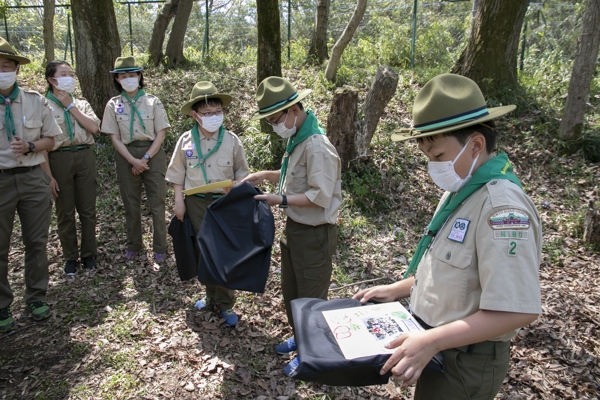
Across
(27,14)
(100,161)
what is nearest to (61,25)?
(27,14)

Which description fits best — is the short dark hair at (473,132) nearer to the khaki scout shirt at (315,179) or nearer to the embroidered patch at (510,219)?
the embroidered patch at (510,219)

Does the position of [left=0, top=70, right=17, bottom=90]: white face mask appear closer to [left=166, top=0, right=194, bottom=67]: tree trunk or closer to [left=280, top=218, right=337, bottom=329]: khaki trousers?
[left=280, top=218, right=337, bottom=329]: khaki trousers

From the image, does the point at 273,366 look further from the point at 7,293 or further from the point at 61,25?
the point at 61,25

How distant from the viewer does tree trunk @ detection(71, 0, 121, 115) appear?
7.72m

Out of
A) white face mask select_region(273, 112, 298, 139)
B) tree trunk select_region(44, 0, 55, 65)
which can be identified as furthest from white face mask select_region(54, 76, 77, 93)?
tree trunk select_region(44, 0, 55, 65)

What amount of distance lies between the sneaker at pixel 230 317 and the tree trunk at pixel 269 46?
11.9ft

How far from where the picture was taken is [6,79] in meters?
4.20

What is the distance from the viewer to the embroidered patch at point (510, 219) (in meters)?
1.58

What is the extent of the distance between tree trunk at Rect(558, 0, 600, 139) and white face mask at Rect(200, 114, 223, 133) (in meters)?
6.24

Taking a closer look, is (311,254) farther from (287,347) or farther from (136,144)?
(136,144)

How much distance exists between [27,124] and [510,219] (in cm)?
450

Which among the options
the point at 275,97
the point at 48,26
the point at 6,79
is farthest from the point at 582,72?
the point at 48,26

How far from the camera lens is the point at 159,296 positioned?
504cm

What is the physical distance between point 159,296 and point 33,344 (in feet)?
4.23
